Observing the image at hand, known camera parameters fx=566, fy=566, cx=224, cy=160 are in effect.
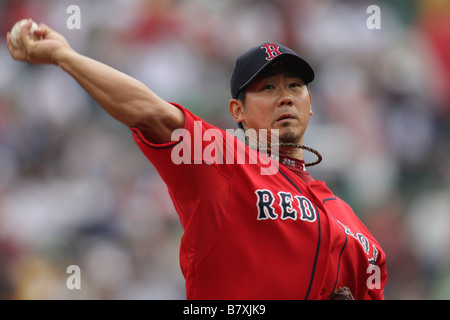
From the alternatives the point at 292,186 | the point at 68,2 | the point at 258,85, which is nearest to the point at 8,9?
the point at 68,2

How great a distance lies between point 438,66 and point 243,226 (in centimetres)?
435

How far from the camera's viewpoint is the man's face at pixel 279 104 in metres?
2.19

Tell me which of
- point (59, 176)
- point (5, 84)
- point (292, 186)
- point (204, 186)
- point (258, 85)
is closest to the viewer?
point (204, 186)

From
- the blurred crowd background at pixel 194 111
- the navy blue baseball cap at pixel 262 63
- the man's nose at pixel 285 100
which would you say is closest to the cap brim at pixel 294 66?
the navy blue baseball cap at pixel 262 63

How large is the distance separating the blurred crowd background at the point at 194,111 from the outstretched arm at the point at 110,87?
10.3 ft

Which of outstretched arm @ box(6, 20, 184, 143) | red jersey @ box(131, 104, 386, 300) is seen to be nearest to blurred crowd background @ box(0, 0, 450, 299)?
red jersey @ box(131, 104, 386, 300)

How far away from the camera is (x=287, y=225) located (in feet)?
5.93

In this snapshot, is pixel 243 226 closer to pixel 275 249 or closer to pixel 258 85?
pixel 275 249

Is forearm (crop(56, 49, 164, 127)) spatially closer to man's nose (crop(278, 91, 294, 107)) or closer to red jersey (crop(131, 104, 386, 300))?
red jersey (crop(131, 104, 386, 300))

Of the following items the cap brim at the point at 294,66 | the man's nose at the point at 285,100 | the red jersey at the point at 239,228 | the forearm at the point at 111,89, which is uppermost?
the cap brim at the point at 294,66

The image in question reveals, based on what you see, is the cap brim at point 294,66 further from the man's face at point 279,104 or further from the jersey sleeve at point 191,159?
the jersey sleeve at point 191,159

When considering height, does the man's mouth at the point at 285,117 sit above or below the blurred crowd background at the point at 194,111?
below

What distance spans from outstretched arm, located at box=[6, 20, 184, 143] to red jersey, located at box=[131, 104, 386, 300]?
6 centimetres
